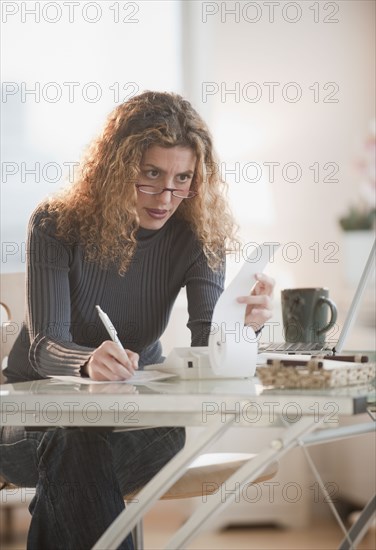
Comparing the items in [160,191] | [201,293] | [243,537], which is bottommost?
[243,537]

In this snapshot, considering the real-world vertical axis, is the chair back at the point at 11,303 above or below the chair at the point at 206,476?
above

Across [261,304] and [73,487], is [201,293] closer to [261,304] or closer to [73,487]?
[261,304]

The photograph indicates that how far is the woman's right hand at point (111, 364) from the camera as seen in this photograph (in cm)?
134

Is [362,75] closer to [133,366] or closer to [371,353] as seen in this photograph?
[371,353]

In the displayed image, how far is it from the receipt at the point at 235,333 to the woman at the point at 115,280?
0.03 metres

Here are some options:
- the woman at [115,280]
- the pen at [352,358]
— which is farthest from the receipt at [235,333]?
the pen at [352,358]

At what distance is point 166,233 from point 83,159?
24 cm

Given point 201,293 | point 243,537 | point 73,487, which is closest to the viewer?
point 73,487

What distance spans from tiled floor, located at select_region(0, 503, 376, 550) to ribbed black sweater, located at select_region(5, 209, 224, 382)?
0.93 meters

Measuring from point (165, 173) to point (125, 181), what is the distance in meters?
0.09

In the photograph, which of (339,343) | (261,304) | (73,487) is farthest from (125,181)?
(73,487)

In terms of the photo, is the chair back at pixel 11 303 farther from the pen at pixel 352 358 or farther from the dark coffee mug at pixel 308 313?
→ the pen at pixel 352 358

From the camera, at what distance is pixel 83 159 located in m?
1.98

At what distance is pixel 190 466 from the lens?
68.0 inches
